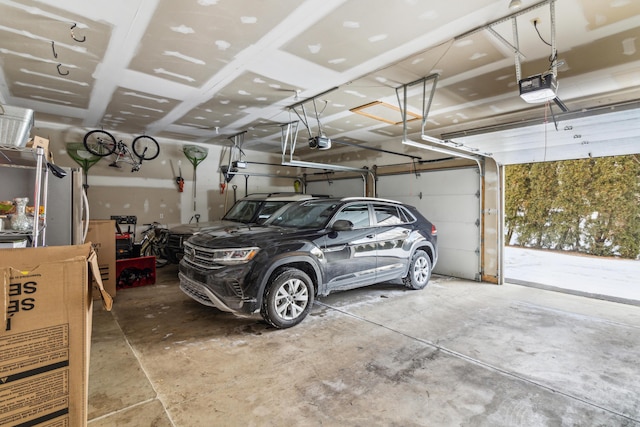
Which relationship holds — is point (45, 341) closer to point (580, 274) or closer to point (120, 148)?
point (120, 148)

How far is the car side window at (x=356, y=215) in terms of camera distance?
4543mm

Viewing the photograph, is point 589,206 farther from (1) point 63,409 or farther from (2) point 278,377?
(1) point 63,409

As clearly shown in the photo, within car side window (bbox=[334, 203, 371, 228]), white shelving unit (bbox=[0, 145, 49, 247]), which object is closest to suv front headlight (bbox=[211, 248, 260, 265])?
car side window (bbox=[334, 203, 371, 228])


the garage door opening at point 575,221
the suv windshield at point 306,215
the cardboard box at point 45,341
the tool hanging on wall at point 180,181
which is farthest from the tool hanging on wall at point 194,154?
the garage door opening at point 575,221

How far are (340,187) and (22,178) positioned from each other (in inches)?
267

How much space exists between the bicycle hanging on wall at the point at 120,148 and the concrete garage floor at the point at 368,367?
3.90 metres

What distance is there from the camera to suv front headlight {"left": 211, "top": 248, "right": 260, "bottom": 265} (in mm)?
3439

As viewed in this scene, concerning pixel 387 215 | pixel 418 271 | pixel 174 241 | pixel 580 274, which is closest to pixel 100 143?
pixel 174 241

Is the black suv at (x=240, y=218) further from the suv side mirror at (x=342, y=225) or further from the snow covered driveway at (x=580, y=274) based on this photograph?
the snow covered driveway at (x=580, y=274)

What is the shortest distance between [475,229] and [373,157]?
3075 mm

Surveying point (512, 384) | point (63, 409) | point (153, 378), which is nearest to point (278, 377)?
point (153, 378)

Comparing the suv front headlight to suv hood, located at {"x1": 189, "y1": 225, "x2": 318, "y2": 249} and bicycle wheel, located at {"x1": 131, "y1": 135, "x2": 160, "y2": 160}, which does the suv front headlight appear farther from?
bicycle wheel, located at {"x1": 131, "y1": 135, "x2": 160, "y2": 160}

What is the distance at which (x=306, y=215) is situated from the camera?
15.2ft

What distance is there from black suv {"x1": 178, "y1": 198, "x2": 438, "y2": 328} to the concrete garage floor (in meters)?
0.38
